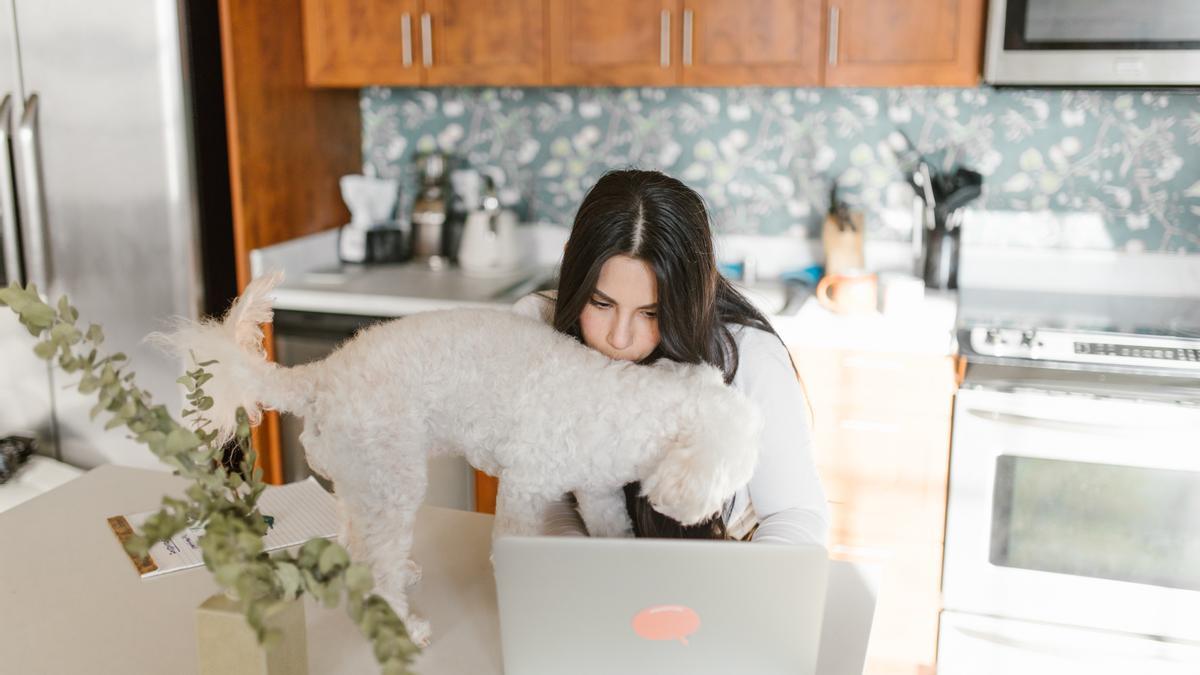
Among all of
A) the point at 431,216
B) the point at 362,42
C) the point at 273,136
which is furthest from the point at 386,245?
the point at 362,42

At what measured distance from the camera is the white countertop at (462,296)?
94.5 inches

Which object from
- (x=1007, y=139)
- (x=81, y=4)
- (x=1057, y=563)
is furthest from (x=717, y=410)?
(x=81, y=4)

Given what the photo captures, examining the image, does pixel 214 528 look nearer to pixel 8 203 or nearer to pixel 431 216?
pixel 8 203

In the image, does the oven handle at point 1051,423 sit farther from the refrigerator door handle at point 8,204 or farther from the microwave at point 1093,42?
the refrigerator door handle at point 8,204

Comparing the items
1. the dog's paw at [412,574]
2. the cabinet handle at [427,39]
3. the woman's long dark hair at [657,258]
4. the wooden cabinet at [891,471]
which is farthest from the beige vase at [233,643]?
the cabinet handle at [427,39]

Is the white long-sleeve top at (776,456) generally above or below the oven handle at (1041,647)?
above

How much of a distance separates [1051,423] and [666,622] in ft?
5.28

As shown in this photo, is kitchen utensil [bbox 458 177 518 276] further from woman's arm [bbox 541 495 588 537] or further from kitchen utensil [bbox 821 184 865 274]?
woman's arm [bbox 541 495 588 537]

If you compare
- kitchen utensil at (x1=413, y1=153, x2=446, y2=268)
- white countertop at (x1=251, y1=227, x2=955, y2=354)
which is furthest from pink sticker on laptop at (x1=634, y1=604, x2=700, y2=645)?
kitchen utensil at (x1=413, y1=153, x2=446, y2=268)

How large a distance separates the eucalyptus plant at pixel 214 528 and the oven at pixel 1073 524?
178cm

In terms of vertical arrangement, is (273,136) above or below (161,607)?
above

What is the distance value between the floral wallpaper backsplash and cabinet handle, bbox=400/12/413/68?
0.35 m

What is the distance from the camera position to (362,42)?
2869mm

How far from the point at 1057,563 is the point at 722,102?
1492 mm
